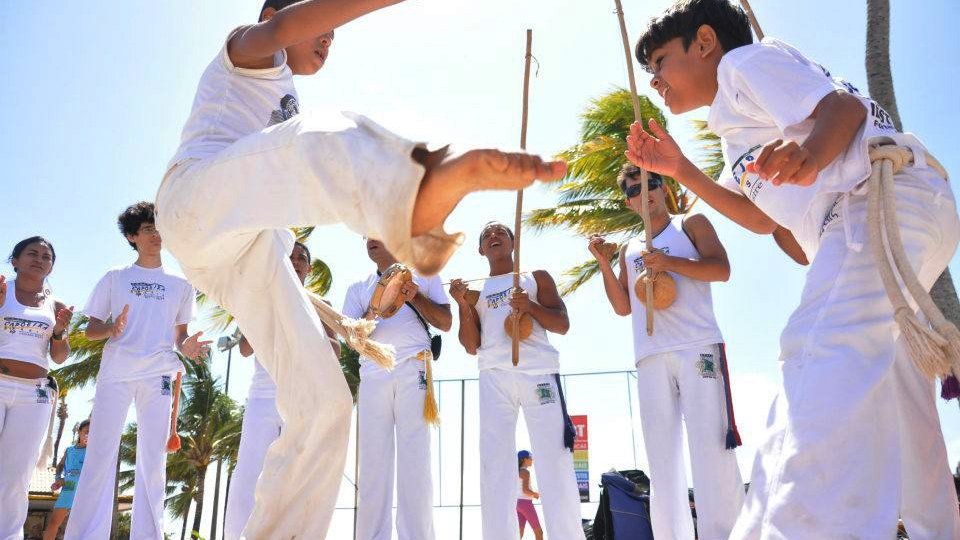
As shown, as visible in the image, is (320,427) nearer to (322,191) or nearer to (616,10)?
(322,191)

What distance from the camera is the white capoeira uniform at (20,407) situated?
5312 millimetres

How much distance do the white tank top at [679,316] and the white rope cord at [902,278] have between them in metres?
2.31

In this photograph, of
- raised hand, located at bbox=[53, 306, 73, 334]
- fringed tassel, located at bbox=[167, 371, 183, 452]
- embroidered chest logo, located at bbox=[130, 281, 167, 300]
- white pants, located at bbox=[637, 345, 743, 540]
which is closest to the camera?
white pants, located at bbox=[637, 345, 743, 540]

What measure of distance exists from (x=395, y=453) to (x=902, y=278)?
13.0ft

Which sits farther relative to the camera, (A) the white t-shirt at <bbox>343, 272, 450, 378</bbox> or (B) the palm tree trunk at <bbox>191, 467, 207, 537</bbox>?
(B) the palm tree trunk at <bbox>191, 467, 207, 537</bbox>

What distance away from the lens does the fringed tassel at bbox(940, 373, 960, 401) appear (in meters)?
1.98

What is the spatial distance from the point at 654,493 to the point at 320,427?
232 cm

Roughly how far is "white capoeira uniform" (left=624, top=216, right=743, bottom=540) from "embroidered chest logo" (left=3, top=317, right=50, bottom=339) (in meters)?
4.69

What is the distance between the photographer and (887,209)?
214cm

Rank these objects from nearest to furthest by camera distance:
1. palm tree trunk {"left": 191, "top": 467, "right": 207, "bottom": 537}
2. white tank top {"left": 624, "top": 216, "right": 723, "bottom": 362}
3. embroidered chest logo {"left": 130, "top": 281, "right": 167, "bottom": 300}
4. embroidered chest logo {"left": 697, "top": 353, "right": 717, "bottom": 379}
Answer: embroidered chest logo {"left": 697, "top": 353, "right": 717, "bottom": 379}, white tank top {"left": 624, "top": 216, "right": 723, "bottom": 362}, embroidered chest logo {"left": 130, "top": 281, "right": 167, "bottom": 300}, palm tree trunk {"left": 191, "top": 467, "right": 207, "bottom": 537}

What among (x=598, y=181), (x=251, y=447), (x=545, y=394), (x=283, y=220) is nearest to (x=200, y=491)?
(x=598, y=181)

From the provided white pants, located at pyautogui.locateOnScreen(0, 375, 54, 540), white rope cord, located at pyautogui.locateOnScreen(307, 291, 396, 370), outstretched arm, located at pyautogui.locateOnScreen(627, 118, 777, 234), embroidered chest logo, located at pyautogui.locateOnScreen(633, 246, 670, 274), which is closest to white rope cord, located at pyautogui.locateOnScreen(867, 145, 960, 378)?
outstretched arm, located at pyautogui.locateOnScreen(627, 118, 777, 234)

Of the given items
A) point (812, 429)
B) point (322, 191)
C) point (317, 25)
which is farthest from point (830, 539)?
point (317, 25)

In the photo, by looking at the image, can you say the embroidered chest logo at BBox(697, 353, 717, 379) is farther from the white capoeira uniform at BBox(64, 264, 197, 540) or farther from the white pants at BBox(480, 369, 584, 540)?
the white capoeira uniform at BBox(64, 264, 197, 540)
